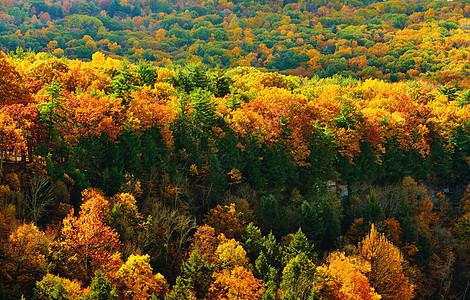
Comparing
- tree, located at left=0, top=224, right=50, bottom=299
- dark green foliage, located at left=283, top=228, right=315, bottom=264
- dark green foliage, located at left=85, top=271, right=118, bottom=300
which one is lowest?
dark green foliage, located at left=283, top=228, right=315, bottom=264

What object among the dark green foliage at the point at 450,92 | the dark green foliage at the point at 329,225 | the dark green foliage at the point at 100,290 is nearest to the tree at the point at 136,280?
the dark green foliage at the point at 100,290

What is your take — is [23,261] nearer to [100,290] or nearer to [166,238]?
[100,290]

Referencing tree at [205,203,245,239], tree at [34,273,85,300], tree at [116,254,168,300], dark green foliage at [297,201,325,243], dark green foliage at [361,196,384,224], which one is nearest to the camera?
tree at [34,273,85,300]

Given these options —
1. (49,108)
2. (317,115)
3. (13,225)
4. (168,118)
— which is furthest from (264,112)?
(13,225)

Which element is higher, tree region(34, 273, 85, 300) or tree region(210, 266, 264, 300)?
tree region(34, 273, 85, 300)

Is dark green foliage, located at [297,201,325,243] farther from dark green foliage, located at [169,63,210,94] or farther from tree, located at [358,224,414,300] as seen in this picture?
dark green foliage, located at [169,63,210,94]

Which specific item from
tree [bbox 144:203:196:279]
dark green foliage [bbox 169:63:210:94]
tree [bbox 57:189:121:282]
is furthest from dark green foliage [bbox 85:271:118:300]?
dark green foliage [bbox 169:63:210:94]

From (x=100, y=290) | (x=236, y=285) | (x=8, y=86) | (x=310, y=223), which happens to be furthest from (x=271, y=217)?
(x=8, y=86)
